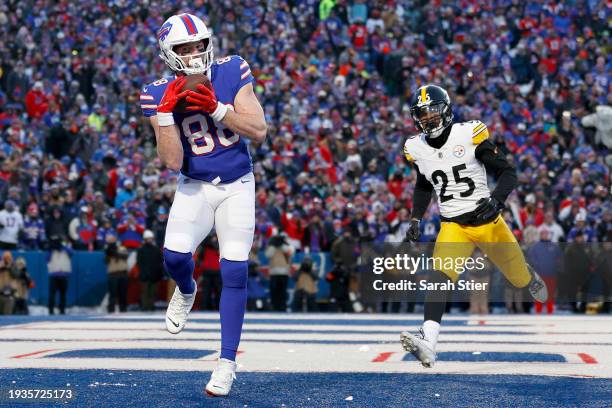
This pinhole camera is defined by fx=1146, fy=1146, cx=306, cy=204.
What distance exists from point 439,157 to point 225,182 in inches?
71.3

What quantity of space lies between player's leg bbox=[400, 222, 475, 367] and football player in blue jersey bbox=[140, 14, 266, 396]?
1.16 meters

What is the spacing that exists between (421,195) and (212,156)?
1.99m

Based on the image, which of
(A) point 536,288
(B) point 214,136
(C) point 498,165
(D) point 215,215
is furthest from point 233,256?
(A) point 536,288

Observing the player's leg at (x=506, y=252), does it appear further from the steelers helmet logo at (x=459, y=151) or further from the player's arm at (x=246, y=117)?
the player's arm at (x=246, y=117)

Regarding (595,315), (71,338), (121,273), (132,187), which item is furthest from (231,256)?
(132,187)

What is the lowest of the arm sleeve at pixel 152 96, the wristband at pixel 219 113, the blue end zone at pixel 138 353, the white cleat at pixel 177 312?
the blue end zone at pixel 138 353

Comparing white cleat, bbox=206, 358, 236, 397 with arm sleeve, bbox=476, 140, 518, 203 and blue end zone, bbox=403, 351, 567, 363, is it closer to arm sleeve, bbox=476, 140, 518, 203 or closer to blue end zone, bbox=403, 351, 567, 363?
blue end zone, bbox=403, 351, 567, 363

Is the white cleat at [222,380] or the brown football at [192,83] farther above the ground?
the brown football at [192,83]

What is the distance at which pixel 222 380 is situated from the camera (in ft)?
17.6

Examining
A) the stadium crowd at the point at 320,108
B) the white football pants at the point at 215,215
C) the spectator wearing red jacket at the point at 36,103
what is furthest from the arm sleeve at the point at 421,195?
the spectator wearing red jacket at the point at 36,103

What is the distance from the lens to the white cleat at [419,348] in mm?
6301

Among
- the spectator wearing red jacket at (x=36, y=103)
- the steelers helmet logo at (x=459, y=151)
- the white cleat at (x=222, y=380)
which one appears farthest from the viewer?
the spectator wearing red jacket at (x=36, y=103)

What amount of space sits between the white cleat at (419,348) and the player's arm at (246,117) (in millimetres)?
1452

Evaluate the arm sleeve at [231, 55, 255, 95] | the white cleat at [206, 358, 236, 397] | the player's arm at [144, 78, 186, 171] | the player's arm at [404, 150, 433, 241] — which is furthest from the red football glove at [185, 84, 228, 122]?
the player's arm at [404, 150, 433, 241]
